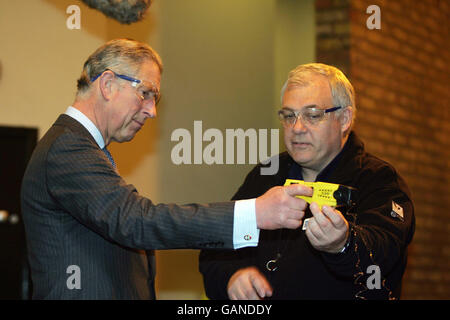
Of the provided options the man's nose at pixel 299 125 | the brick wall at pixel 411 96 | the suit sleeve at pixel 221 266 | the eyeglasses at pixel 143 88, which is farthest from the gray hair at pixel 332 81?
the brick wall at pixel 411 96

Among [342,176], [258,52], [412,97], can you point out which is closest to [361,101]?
[412,97]

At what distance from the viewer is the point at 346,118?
2607 mm

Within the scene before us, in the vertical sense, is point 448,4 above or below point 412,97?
above

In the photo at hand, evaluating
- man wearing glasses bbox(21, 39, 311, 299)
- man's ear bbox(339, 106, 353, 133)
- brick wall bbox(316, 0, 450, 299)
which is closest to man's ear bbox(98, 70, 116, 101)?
man wearing glasses bbox(21, 39, 311, 299)

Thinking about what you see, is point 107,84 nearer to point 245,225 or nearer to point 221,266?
point 245,225

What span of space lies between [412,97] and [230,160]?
61.2 inches

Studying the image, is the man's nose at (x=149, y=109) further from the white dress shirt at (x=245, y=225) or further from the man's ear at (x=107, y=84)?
the white dress shirt at (x=245, y=225)

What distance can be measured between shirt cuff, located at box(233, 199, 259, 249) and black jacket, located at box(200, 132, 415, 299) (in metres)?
0.37

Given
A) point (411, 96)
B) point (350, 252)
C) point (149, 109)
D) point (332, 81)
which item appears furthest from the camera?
point (411, 96)

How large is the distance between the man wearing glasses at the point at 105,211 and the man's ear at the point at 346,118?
2.89 feet

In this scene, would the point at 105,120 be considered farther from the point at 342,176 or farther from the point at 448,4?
the point at 448,4

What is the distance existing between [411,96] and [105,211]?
3582 millimetres

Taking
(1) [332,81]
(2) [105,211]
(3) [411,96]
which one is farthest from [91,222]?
(3) [411,96]

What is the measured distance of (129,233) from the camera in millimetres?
1749
